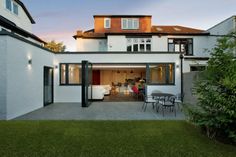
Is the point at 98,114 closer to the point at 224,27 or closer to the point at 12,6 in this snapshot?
the point at 224,27

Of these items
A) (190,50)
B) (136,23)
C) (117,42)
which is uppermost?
(136,23)

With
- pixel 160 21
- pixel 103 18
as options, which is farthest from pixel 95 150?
pixel 160 21

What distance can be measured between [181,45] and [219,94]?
49.8 feet

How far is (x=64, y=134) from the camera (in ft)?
17.3

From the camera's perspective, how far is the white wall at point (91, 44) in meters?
19.1

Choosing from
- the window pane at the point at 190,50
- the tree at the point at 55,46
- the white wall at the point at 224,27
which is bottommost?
the window pane at the point at 190,50

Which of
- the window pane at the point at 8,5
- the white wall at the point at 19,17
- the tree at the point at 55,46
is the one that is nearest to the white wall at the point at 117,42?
the white wall at the point at 19,17

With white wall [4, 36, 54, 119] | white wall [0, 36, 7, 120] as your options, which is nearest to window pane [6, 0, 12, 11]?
white wall [4, 36, 54, 119]

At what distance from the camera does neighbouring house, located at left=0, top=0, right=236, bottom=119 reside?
7688 millimetres

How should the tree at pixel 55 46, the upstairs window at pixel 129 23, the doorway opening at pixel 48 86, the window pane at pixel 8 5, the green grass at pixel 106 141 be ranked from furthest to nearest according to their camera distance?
the tree at pixel 55 46
the upstairs window at pixel 129 23
the window pane at pixel 8 5
the doorway opening at pixel 48 86
the green grass at pixel 106 141

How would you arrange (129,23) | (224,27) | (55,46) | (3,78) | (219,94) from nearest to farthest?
(219,94) < (3,78) < (224,27) < (129,23) < (55,46)

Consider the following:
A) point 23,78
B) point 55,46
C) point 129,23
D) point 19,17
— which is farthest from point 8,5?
point 55,46

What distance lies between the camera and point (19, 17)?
19.8m

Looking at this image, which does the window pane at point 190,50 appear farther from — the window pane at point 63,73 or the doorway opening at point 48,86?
the doorway opening at point 48,86
